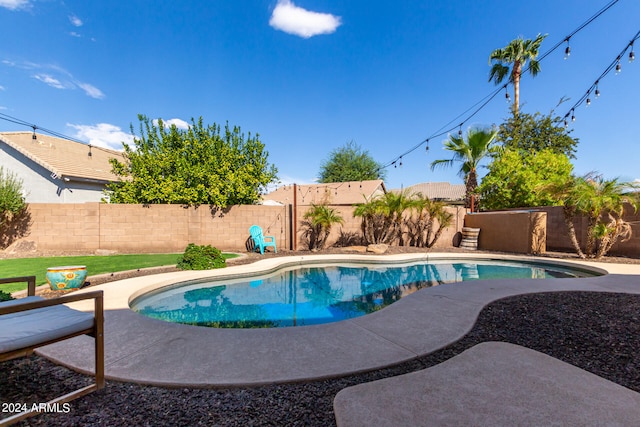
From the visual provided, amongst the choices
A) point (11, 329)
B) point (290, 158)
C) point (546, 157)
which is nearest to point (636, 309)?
point (11, 329)

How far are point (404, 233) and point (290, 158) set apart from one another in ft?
45.6

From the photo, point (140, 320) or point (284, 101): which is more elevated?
point (284, 101)

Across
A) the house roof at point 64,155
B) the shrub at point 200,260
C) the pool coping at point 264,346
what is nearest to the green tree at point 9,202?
the house roof at point 64,155

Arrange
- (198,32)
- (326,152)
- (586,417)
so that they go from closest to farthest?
(586,417), (198,32), (326,152)

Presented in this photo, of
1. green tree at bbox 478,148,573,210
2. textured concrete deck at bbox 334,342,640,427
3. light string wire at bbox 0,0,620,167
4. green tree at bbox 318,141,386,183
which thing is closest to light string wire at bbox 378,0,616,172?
light string wire at bbox 0,0,620,167

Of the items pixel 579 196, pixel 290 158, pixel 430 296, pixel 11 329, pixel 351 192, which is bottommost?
pixel 430 296

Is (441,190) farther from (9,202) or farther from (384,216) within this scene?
(9,202)

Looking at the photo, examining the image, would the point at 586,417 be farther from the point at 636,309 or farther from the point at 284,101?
the point at 284,101

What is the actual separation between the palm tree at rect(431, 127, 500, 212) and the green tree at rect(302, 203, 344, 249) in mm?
6708

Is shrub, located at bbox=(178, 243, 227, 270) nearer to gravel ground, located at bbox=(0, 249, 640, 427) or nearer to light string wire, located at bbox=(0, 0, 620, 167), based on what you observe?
gravel ground, located at bbox=(0, 249, 640, 427)

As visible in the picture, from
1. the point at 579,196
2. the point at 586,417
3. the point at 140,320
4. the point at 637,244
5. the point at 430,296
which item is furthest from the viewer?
the point at 637,244

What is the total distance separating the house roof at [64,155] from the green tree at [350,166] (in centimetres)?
1788

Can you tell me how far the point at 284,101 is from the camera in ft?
55.4

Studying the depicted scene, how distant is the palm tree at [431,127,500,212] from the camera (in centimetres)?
1248
